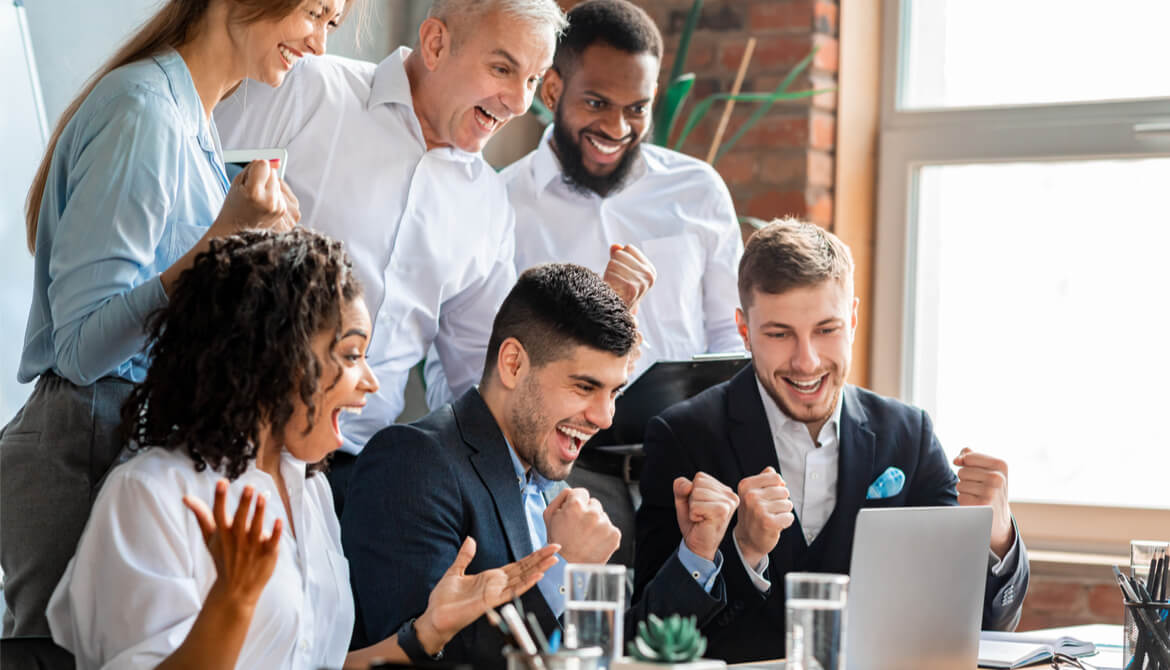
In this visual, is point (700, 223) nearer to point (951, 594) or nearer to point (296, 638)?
point (951, 594)

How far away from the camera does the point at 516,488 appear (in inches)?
80.2

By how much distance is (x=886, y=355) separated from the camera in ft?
12.5

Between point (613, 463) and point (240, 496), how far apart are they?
1.20 metres

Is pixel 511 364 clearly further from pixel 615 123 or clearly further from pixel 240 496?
pixel 615 123

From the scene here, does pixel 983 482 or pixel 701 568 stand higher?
pixel 983 482

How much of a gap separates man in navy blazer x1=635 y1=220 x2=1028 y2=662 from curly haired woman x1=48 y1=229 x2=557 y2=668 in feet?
2.32

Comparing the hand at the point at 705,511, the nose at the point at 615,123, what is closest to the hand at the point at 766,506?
the hand at the point at 705,511

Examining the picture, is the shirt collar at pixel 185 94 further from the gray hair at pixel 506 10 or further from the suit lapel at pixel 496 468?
the gray hair at pixel 506 10

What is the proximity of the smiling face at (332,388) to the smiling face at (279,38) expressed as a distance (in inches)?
17.0

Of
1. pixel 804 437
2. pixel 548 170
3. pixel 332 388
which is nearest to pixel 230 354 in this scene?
pixel 332 388

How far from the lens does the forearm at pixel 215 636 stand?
4.38ft

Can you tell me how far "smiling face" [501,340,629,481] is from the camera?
2.06 m

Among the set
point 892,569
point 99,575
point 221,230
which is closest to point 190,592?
point 99,575

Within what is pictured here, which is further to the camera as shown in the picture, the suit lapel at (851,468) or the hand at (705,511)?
the suit lapel at (851,468)
